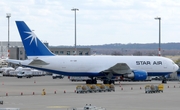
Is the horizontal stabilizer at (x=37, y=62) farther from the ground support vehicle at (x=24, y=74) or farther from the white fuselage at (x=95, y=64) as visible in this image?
the ground support vehicle at (x=24, y=74)

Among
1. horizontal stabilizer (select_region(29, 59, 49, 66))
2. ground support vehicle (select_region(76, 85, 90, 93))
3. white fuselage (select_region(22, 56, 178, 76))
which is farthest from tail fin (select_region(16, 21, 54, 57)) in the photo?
ground support vehicle (select_region(76, 85, 90, 93))

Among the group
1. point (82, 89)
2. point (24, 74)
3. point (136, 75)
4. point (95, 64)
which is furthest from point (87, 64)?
point (24, 74)

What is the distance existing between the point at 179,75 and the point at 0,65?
5565 centimetres

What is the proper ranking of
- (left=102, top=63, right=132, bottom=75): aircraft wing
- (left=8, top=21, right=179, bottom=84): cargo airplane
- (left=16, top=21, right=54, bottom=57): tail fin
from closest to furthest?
(left=16, top=21, right=54, bottom=57): tail fin → (left=8, top=21, right=179, bottom=84): cargo airplane → (left=102, top=63, right=132, bottom=75): aircraft wing

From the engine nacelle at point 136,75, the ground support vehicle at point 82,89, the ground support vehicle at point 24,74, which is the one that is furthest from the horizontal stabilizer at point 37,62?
the ground support vehicle at point 24,74

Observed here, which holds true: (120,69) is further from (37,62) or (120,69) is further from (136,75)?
(37,62)

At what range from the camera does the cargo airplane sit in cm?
6075

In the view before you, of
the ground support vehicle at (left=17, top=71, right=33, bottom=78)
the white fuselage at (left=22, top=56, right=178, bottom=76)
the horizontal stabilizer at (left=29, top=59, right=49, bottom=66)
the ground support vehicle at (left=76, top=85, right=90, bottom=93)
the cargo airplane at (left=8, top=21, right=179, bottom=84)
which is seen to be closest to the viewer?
the ground support vehicle at (left=76, top=85, right=90, bottom=93)

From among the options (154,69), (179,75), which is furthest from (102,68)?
(179,75)

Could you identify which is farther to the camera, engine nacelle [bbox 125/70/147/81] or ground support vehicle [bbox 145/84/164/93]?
engine nacelle [bbox 125/70/147/81]

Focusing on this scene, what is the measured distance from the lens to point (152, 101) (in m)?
37.4

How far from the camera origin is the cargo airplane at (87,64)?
6075cm

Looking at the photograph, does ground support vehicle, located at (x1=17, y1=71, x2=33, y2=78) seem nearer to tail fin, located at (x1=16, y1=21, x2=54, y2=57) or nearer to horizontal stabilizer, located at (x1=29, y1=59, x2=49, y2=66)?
tail fin, located at (x1=16, y1=21, x2=54, y2=57)

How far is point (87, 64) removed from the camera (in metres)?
63.1
